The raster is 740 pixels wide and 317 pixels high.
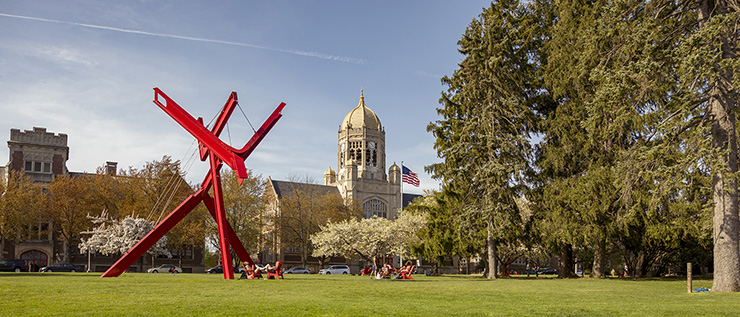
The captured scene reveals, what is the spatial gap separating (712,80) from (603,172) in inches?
470

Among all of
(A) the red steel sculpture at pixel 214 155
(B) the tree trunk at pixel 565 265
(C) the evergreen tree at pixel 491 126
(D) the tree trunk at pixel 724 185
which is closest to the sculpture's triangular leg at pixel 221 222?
(A) the red steel sculpture at pixel 214 155

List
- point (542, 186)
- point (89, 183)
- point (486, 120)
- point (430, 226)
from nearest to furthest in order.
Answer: point (486, 120) → point (542, 186) → point (430, 226) → point (89, 183)

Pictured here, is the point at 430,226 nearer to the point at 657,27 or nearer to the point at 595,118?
the point at 595,118

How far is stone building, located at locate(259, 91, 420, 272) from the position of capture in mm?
99562

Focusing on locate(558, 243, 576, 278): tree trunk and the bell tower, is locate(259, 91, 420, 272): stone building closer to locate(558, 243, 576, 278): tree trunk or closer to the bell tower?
the bell tower

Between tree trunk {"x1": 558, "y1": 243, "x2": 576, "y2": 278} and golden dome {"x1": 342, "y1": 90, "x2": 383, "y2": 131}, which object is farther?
golden dome {"x1": 342, "y1": 90, "x2": 383, "y2": 131}

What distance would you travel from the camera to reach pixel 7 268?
151 feet

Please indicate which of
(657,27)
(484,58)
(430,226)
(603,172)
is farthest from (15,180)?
(657,27)

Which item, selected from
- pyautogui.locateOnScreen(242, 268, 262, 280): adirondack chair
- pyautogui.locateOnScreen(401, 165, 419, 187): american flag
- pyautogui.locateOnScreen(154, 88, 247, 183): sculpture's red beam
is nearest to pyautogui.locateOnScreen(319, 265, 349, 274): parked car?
pyautogui.locateOnScreen(401, 165, 419, 187): american flag

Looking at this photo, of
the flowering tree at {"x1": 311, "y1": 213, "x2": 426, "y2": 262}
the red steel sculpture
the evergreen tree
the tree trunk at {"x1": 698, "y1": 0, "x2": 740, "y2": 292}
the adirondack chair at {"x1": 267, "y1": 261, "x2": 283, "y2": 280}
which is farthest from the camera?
the flowering tree at {"x1": 311, "y1": 213, "x2": 426, "y2": 262}

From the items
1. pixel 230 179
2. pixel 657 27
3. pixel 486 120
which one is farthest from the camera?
pixel 230 179

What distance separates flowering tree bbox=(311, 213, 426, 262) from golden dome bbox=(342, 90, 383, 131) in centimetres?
4568

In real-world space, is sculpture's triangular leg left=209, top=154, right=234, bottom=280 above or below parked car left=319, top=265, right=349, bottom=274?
above

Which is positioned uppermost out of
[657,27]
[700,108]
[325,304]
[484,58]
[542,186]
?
[484,58]
